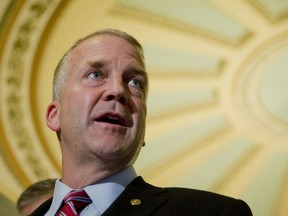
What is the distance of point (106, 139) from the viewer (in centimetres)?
135

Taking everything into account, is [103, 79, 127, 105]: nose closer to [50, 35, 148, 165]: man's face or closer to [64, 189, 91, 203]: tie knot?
[50, 35, 148, 165]: man's face

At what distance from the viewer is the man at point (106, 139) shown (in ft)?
4.22

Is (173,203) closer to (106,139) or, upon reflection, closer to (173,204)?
(173,204)

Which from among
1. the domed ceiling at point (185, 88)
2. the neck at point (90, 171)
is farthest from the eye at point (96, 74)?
the domed ceiling at point (185, 88)

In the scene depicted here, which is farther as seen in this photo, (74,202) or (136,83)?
(136,83)

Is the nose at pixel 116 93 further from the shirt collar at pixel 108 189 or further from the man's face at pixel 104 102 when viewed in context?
the shirt collar at pixel 108 189

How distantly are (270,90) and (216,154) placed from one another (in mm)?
1017

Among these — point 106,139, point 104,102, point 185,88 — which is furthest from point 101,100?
point 185,88

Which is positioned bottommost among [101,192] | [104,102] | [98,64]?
[101,192]

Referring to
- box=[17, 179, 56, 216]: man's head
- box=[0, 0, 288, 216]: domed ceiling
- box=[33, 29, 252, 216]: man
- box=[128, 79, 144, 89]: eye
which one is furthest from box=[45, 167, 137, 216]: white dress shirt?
box=[0, 0, 288, 216]: domed ceiling

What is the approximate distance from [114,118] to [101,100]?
69mm

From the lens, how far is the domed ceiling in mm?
4879

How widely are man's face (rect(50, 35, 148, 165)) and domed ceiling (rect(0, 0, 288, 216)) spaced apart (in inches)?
126

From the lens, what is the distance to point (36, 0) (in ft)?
14.8
